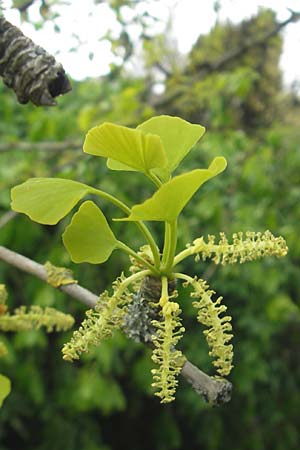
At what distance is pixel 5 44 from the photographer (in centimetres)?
68

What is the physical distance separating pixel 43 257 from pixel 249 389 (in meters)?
0.77

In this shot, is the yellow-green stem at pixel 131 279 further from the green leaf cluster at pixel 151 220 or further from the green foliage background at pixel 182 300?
the green foliage background at pixel 182 300

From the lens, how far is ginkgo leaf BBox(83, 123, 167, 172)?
49cm

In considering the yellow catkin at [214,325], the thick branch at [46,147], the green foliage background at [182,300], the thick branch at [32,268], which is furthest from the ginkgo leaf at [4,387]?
the thick branch at [46,147]

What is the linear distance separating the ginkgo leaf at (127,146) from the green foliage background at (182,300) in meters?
1.21

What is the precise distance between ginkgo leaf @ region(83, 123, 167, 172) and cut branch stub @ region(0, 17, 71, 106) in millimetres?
168

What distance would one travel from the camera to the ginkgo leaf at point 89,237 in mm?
571

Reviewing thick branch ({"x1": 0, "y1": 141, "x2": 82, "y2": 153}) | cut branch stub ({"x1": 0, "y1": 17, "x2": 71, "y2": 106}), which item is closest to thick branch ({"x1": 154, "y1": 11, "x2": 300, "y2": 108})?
thick branch ({"x1": 0, "y1": 141, "x2": 82, "y2": 153})

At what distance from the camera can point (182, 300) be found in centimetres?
192

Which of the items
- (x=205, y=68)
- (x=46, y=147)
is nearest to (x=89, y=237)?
(x=46, y=147)

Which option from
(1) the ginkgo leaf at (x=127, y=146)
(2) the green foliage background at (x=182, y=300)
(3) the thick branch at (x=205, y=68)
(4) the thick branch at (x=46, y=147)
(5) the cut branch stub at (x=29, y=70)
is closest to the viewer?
(1) the ginkgo leaf at (x=127, y=146)

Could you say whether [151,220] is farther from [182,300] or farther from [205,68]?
[205,68]

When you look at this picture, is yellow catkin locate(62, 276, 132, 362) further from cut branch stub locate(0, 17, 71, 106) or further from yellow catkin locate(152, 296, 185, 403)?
cut branch stub locate(0, 17, 71, 106)

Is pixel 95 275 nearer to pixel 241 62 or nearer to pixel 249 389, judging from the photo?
pixel 249 389
